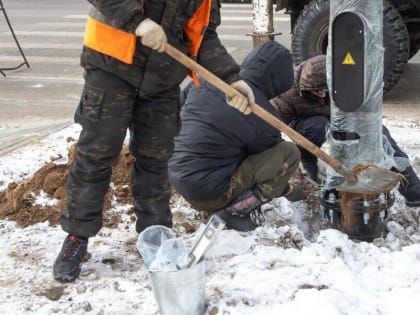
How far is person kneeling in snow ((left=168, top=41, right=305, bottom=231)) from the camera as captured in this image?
349cm

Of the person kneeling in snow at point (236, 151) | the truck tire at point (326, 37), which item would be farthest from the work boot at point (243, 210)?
the truck tire at point (326, 37)

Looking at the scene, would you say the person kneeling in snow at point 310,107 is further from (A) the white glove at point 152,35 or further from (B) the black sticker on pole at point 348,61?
(A) the white glove at point 152,35

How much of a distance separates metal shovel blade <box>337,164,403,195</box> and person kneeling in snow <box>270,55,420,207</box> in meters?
0.55

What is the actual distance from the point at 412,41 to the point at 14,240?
17.3ft

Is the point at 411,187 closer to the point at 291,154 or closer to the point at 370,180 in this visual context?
the point at 370,180

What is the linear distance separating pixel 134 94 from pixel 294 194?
4.55ft

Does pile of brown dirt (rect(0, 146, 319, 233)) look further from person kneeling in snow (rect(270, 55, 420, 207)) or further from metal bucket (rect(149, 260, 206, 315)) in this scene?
metal bucket (rect(149, 260, 206, 315))

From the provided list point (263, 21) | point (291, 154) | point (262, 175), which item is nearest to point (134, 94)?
point (262, 175)

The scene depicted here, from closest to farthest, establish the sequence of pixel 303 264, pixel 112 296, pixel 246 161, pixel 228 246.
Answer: pixel 112 296, pixel 303 264, pixel 228 246, pixel 246 161

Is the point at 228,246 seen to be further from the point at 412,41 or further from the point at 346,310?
the point at 412,41

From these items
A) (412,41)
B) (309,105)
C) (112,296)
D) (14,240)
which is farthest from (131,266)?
(412,41)

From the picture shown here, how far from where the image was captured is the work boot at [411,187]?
3.85m

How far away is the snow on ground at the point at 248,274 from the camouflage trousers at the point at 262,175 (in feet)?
0.71

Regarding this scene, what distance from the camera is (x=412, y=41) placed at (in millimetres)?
7371
